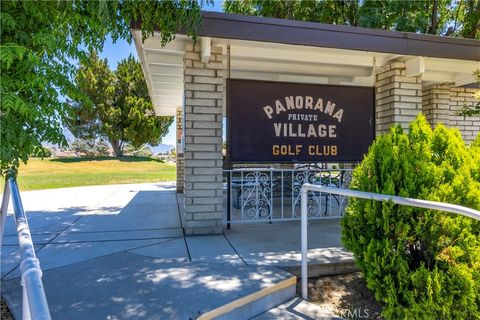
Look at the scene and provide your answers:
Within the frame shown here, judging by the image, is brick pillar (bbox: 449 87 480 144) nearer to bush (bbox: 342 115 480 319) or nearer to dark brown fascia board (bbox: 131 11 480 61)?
dark brown fascia board (bbox: 131 11 480 61)

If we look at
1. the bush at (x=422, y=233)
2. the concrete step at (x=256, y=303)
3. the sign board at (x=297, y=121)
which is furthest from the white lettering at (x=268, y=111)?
the concrete step at (x=256, y=303)

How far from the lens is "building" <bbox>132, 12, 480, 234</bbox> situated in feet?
13.8

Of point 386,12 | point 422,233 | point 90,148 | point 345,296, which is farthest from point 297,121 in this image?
point 90,148

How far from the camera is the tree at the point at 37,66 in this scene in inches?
62.1

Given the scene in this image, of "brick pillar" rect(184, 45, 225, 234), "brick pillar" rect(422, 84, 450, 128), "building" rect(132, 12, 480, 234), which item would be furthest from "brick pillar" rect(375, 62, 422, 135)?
"brick pillar" rect(184, 45, 225, 234)

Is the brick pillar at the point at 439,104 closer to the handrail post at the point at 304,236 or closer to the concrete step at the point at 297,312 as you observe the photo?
the handrail post at the point at 304,236

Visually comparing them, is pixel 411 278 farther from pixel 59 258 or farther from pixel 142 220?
pixel 142 220

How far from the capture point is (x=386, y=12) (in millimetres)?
9516

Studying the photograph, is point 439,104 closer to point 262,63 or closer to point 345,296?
point 262,63

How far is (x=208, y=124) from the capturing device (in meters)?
4.37

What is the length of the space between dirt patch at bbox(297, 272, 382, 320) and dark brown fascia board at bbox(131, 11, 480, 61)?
283cm

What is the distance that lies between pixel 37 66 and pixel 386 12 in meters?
10.0

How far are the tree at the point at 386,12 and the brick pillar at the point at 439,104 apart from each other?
11.0 ft

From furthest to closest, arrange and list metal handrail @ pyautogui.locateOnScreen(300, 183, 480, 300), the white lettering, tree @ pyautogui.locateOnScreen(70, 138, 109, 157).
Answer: tree @ pyautogui.locateOnScreen(70, 138, 109, 157), the white lettering, metal handrail @ pyautogui.locateOnScreen(300, 183, 480, 300)
